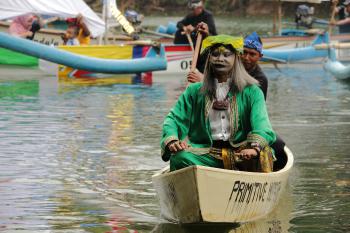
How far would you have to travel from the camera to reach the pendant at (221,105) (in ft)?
28.0

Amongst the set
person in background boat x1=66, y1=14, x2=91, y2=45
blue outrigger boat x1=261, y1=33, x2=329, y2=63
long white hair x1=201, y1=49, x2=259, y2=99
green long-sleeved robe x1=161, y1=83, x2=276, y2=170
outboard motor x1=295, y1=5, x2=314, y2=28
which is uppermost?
long white hair x1=201, y1=49, x2=259, y2=99

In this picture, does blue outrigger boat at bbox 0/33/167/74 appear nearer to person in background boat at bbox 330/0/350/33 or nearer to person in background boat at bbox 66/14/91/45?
person in background boat at bbox 66/14/91/45

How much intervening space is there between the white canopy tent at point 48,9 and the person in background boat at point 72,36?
0.35 m

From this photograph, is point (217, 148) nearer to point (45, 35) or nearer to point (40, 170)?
point (40, 170)

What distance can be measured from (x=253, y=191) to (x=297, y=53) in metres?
21.8

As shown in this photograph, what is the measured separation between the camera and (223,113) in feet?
28.1

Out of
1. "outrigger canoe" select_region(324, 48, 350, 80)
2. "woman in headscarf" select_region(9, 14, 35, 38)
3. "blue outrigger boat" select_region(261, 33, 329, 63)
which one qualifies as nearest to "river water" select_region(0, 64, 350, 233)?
"outrigger canoe" select_region(324, 48, 350, 80)

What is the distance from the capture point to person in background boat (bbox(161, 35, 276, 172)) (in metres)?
8.45

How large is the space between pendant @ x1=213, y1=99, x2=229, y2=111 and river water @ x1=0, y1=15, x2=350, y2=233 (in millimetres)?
879

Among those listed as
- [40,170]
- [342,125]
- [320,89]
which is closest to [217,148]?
[40,170]

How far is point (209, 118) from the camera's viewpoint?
28.0 ft

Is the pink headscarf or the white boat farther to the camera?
the pink headscarf

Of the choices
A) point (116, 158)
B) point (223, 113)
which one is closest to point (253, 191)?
point (223, 113)

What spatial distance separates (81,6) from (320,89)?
8.12m
